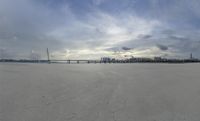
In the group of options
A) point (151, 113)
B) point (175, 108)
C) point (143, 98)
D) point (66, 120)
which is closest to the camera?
point (66, 120)

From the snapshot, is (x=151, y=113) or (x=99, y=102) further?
(x=99, y=102)

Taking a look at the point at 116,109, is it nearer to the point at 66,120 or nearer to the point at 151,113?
the point at 151,113

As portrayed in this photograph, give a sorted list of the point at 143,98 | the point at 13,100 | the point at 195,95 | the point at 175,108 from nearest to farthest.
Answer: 1. the point at 175,108
2. the point at 13,100
3. the point at 143,98
4. the point at 195,95

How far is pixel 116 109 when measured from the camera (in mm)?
5074

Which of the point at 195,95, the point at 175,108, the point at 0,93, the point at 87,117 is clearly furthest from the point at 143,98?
the point at 0,93

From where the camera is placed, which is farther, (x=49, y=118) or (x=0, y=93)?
(x=0, y=93)

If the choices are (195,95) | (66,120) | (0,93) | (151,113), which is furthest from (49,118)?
(195,95)

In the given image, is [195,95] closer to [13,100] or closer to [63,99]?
[63,99]

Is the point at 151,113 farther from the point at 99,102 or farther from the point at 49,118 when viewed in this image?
the point at 49,118

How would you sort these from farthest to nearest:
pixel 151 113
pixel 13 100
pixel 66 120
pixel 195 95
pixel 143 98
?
pixel 195 95 → pixel 143 98 → pixel 13 100 → pixel 151 113 → pixel 66 120

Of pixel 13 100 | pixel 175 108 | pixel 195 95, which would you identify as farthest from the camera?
pixel 195 95

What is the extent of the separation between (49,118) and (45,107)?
76 cm

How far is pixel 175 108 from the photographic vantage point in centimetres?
524

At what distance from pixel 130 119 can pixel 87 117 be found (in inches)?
38.2
